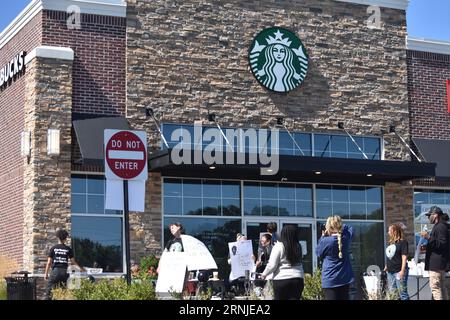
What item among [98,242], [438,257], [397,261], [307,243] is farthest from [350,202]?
[438,257]

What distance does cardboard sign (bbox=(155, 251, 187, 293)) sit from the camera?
13.9m

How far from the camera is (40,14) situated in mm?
20594

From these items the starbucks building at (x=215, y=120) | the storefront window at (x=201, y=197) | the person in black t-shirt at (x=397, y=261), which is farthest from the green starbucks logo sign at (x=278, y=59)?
the person in black t-shirt at (x=397, y=261)

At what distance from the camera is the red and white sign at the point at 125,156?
11.9 meters

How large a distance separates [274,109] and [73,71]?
17.2ft

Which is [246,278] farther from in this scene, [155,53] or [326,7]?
[326,7]

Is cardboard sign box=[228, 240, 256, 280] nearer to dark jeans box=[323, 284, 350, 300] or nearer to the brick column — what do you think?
the brick column

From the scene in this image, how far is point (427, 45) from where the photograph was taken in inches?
983

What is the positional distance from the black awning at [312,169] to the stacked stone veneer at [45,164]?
6.99ft

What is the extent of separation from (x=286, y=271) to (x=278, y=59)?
11370 mm

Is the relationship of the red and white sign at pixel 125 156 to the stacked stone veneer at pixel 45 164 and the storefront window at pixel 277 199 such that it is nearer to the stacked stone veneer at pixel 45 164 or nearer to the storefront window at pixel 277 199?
the stacked stone veneer at pixel 45 164

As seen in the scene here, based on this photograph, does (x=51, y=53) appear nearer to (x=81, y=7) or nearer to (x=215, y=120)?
(x=81, y=7)

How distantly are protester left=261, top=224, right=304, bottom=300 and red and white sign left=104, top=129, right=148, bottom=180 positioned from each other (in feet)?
7.04
